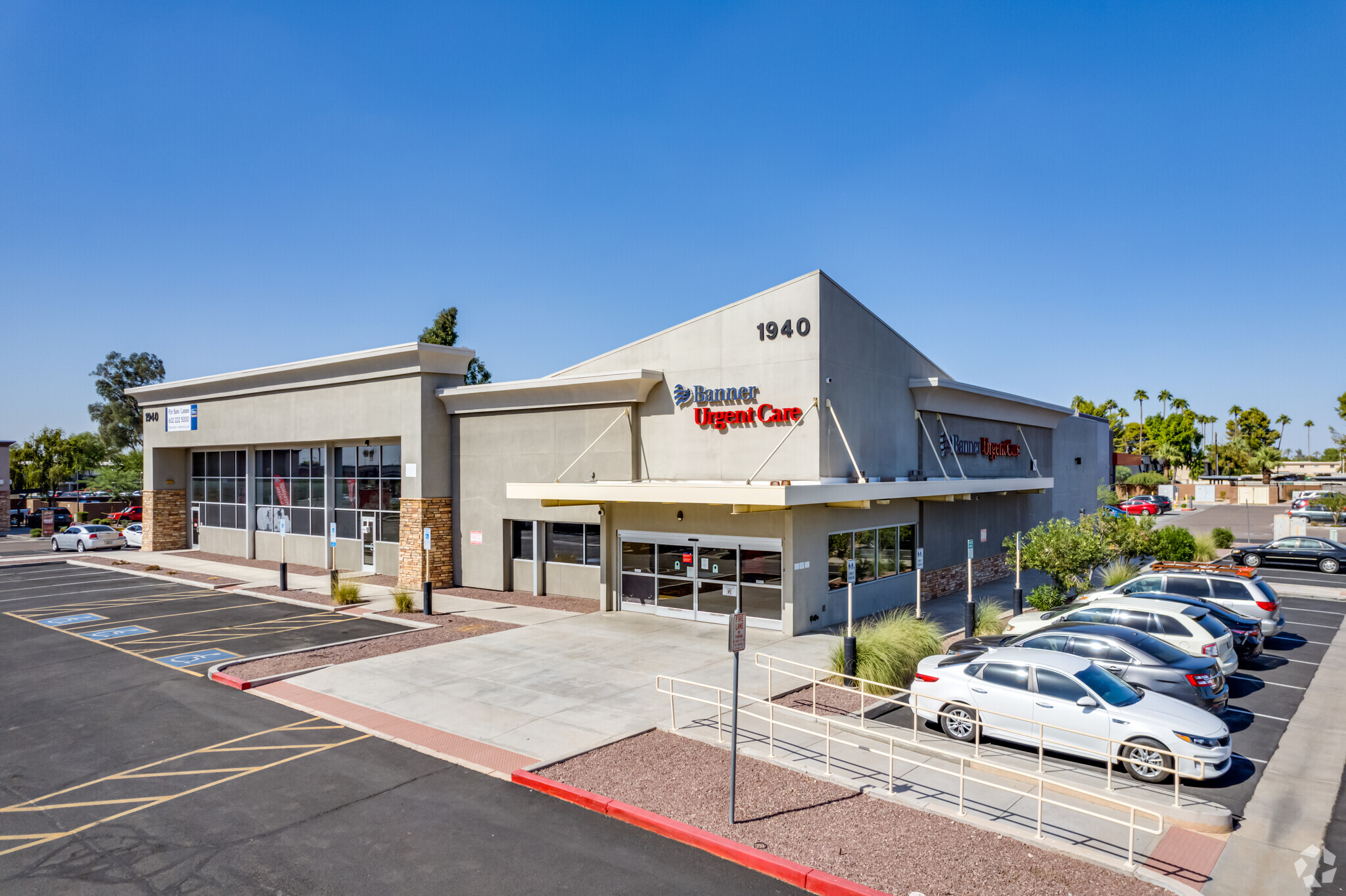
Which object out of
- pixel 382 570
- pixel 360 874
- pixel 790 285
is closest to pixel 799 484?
pixel 790 285

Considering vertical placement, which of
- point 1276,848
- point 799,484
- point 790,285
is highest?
point 790,285

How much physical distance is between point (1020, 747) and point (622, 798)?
6.22 m

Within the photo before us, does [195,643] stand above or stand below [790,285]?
below

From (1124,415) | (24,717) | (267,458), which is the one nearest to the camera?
(24,717)

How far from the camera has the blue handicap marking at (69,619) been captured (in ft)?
74.3

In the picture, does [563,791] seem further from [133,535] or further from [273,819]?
[133,535]

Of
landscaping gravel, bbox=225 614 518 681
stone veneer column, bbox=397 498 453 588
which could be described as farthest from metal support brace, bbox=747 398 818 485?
stone veneer column, bbox=397 498 453 588

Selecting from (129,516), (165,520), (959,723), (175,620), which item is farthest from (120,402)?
(959,723)

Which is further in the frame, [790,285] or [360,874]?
[790,285]

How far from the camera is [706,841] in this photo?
8.77 m

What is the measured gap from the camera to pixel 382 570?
99.3 feet

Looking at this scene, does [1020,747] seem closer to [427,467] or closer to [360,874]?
[360,874]

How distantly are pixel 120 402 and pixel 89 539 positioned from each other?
51132mm

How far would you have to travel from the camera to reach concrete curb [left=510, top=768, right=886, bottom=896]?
25.7 ft
